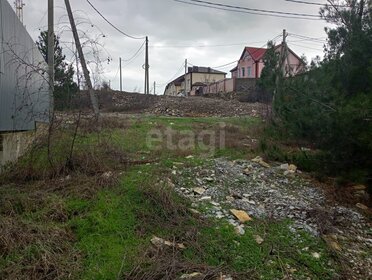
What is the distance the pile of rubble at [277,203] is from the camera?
3719mm

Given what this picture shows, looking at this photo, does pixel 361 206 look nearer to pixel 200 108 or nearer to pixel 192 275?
pixel 192 275

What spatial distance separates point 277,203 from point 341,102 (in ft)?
5.68

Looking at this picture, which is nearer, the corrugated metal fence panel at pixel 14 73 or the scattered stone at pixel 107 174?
the corrugated metal fence panel at pixel 14 73

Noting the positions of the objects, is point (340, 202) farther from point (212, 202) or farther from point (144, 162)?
point (144, 162)

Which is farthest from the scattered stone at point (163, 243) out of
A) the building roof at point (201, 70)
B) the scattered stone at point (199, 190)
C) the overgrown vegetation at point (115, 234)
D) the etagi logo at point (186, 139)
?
the building roof at point (201, 70)

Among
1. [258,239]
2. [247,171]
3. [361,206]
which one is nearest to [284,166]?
[247,171]

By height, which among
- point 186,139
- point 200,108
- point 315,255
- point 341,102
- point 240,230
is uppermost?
point 200,108

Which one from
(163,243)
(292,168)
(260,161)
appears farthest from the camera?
(260,161)

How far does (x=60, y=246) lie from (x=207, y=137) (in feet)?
22.8

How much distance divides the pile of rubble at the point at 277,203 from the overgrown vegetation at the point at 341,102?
57 centimetres

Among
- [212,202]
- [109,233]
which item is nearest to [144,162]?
[212,202]

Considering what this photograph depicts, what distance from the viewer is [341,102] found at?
15.6ft

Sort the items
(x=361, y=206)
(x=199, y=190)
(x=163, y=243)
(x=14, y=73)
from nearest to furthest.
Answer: (x=163, y=243)
(x=361, y=206)
(x=199, y=190)
(x=14, y=73)

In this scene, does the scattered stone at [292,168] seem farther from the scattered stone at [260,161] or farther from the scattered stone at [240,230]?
the scattered stone at [240,230]
